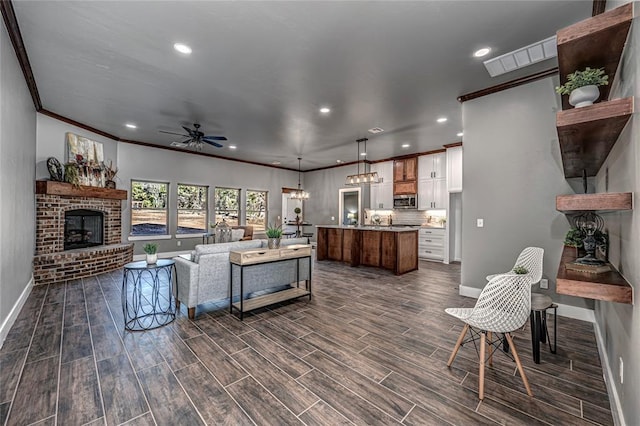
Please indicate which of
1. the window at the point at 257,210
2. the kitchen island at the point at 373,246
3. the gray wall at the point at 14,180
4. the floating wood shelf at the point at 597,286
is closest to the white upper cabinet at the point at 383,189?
the kitchen island at the point at 373,246

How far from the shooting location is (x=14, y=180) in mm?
3271

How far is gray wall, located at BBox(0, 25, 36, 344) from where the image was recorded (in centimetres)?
275

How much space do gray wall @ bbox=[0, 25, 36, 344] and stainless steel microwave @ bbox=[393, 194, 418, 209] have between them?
26.1 ft

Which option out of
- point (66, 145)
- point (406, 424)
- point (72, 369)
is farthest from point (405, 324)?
point (66, 145)

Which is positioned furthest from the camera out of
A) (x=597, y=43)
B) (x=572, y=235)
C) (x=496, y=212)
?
(x=496, y=212)

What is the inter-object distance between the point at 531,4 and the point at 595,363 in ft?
10.4

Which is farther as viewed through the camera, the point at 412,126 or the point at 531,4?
the point at 412,126

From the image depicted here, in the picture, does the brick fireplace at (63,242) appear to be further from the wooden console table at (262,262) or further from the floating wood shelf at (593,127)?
the floating wood shelf at (593,127)

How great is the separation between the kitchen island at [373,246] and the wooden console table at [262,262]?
237 cm

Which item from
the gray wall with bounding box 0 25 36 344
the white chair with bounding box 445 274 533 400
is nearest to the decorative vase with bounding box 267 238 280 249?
the white chair with bounding box 445 274 533 400

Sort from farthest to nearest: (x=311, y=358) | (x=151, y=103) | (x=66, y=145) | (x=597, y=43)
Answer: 1. (x=66, y=145)
2. (x=151, y=103)
3. (x=311, y=358)
4. (x=597, y=43)

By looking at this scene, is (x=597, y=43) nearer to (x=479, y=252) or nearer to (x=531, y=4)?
(x=531, y=4)

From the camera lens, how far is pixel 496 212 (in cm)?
391

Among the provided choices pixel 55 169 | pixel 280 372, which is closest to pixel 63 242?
pixel 55 169
